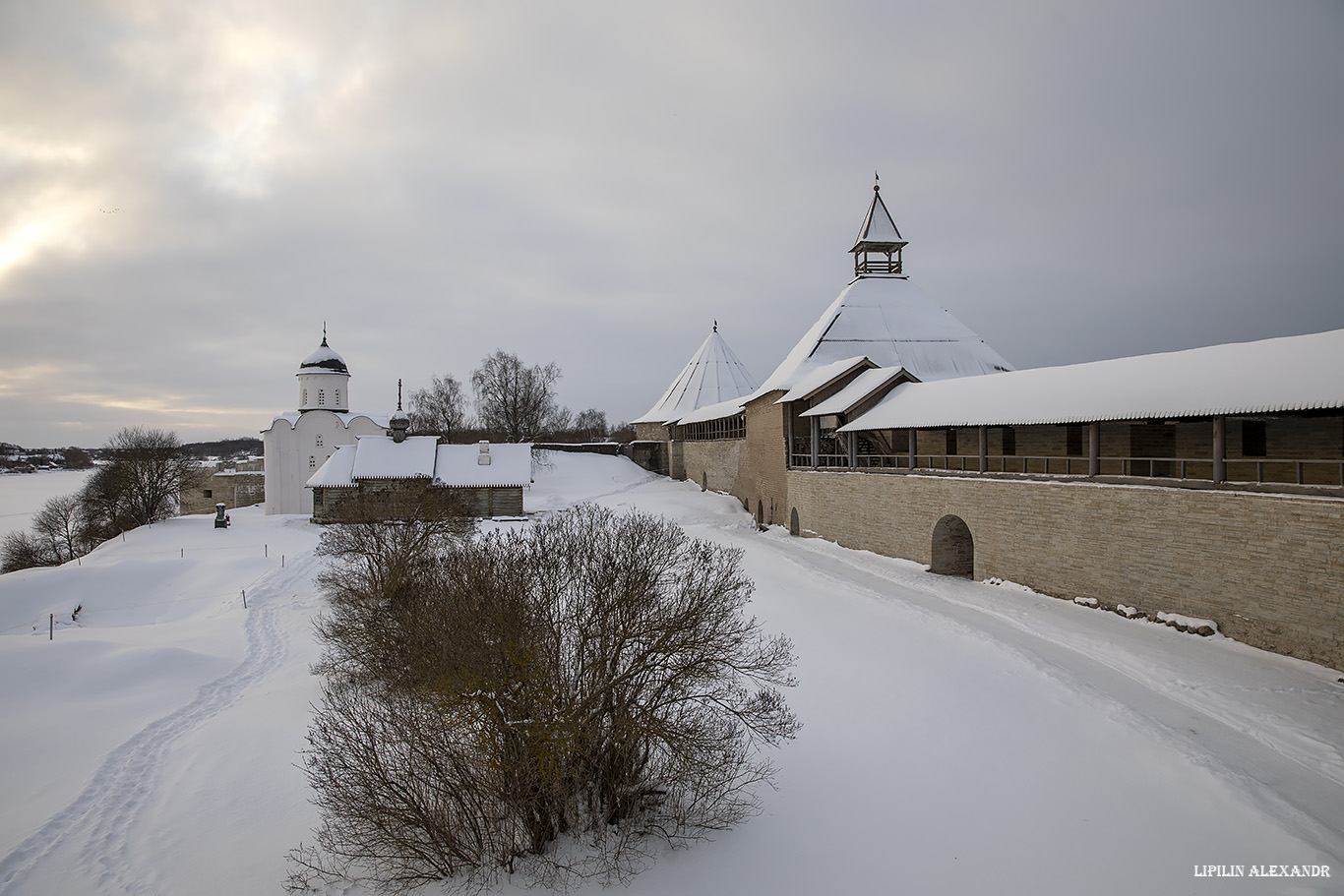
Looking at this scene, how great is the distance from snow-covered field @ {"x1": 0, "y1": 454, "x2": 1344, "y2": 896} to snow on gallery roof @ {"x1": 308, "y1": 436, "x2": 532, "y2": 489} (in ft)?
48.1

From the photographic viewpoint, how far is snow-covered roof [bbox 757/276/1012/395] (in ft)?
88.3

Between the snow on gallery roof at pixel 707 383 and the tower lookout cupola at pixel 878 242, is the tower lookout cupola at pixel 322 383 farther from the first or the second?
the tower lookout cupola at pixel 878 242

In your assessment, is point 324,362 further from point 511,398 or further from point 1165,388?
point 1165,388

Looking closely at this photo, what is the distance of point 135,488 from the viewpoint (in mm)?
33375

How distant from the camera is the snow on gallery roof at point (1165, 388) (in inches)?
375

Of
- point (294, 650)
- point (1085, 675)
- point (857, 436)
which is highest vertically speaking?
point (857, 436)

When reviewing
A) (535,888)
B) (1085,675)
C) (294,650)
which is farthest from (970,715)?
(294,650)

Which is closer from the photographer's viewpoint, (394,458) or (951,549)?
(951,549)

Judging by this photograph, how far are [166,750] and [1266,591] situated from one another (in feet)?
52.3

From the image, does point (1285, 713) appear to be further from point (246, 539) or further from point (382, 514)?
point (246, 539)

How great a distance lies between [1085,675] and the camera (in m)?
9.58

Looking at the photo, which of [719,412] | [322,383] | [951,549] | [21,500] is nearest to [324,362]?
[322,383]

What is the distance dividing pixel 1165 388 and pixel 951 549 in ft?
20.4

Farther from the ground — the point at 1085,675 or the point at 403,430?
the point at 403,430
